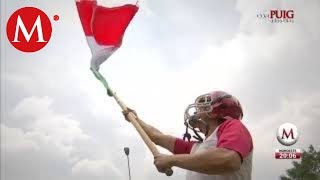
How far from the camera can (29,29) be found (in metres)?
3.16

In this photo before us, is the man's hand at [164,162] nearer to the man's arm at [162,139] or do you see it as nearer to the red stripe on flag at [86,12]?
the man's arm at [162,139]

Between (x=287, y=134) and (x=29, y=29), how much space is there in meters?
1.79

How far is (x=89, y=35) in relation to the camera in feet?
9.32

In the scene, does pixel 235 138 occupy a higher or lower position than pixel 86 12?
lower

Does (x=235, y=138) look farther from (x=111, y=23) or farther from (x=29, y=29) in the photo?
(x=29, y=29)

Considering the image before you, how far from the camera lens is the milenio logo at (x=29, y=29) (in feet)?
10.3

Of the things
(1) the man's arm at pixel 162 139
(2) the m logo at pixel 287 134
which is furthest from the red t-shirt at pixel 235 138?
(2) the m logo at pixel 287 134

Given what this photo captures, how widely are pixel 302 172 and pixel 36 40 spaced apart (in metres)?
2.02

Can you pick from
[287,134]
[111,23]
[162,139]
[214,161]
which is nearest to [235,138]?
[214,161]

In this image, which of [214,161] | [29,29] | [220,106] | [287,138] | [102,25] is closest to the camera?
[214,161]

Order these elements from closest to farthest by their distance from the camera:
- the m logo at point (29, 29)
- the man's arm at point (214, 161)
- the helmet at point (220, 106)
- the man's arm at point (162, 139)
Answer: the man's arm at point (214, 161) → the helmet at point (220, 106) → the man's arm at point (162, 139) → the m logo at point (29, 29)

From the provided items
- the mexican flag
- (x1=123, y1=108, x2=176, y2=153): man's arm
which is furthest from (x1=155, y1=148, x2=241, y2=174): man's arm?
the mexican flag

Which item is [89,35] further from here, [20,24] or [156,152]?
[156,152]

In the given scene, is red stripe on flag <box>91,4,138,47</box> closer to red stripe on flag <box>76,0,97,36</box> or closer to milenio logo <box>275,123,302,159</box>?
red stripe on flag <box>76,0,97,36</box>
